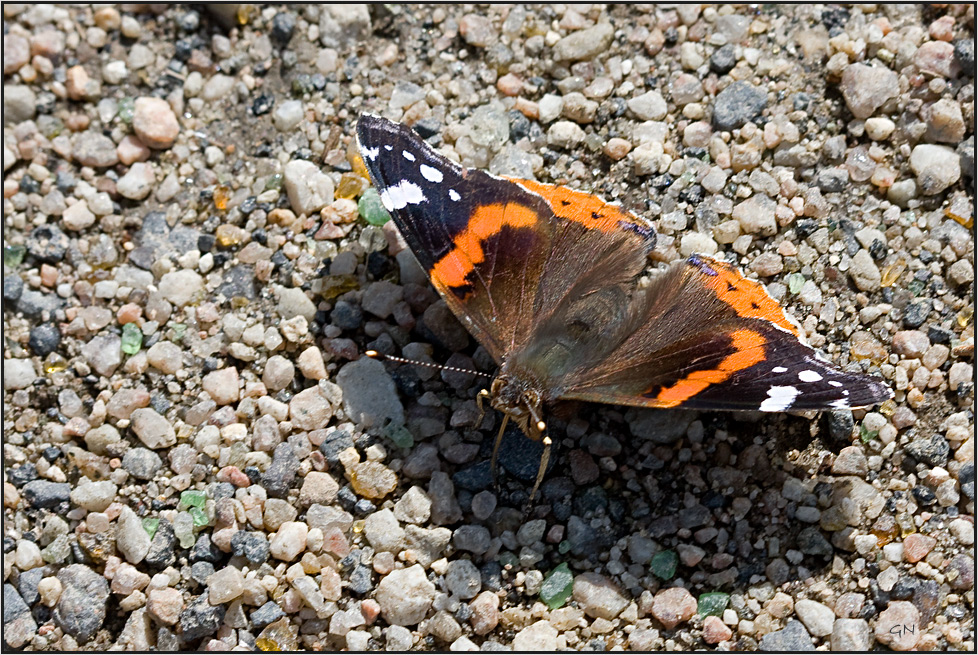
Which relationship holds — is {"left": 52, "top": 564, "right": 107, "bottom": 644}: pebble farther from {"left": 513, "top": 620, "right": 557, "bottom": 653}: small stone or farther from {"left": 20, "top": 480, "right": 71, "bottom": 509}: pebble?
{"left": 513, "top": 620, "right": 557, "bottom": 653}: small stone

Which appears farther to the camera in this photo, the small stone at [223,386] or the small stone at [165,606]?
the small stone at [223,386]

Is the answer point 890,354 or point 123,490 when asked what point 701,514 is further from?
point 123,490

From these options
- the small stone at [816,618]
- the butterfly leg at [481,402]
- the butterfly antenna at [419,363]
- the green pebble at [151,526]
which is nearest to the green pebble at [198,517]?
the green pebble at [151,526]

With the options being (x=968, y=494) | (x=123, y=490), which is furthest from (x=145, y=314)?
(x=968, y=494)

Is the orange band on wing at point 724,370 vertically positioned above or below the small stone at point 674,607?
above

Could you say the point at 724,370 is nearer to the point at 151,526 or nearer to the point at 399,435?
the point at 399,435

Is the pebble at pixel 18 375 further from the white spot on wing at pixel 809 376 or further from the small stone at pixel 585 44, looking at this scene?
the white spot on wing at pixel 809 376

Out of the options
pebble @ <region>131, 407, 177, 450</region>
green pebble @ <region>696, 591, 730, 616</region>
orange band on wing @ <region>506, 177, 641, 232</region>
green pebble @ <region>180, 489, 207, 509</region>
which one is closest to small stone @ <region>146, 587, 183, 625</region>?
green pebble @ <region>180, 489, 207, 509</region>
